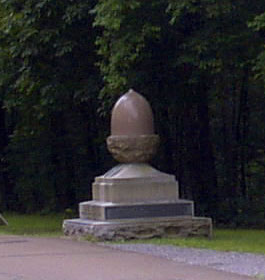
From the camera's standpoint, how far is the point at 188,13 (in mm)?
25828

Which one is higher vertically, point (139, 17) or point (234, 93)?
point (139, 17)

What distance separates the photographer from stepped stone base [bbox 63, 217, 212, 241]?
802 inches

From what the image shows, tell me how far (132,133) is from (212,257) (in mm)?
4711

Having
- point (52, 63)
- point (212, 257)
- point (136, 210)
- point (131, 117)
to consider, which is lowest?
point (212, 257)

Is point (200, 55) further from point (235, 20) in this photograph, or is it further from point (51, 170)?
point (51, 170)

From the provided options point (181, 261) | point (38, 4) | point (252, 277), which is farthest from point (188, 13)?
point (252, 277)

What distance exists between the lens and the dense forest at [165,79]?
2473cm

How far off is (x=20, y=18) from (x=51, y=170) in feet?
40.4

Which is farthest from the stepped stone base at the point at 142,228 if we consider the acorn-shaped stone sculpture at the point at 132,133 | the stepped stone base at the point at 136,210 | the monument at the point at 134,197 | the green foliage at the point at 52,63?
the green foliage at the point at 52,63

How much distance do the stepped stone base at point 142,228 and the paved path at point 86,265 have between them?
0.63 meters

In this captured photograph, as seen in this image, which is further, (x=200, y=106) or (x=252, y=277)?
(x=200, y=106)

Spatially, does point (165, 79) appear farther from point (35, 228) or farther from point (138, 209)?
point (138, 209)

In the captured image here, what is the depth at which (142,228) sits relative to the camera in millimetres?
20656

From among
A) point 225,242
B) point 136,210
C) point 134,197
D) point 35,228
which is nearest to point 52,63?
point 35,228
